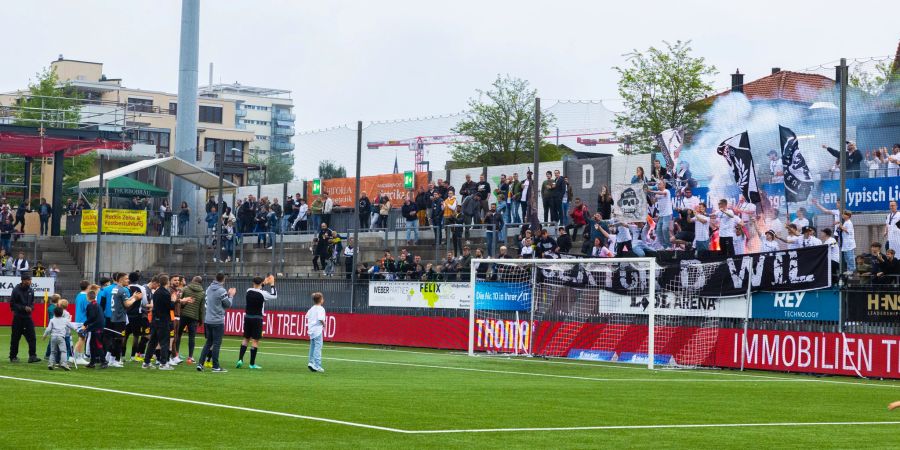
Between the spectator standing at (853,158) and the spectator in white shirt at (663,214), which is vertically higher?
the spectator standing at (853,158)

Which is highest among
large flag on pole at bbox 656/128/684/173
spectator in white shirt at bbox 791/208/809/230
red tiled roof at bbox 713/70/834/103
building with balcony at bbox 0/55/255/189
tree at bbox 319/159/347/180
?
building with balcony at bbox 0/55/255/189

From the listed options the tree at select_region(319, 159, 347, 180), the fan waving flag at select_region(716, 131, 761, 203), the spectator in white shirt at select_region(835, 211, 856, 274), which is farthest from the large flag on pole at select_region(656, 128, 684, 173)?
the tree at select_region(319, 159, 347, 180)

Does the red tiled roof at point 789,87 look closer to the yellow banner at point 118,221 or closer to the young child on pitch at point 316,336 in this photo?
the young child on pitch at point 316,336

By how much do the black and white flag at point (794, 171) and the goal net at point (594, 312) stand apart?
292 centimetres

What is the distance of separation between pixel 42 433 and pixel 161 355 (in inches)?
462

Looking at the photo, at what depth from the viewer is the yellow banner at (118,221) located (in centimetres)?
5406

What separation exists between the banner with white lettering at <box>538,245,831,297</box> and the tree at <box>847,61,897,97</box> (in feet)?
17.2

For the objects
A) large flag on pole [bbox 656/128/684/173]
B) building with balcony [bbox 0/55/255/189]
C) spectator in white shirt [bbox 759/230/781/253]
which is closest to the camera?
spectator in white shirt [bbox 759/230/781/253]

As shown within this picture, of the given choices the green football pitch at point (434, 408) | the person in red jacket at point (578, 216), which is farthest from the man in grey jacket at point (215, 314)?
the person in red jacket at point (578, 216)

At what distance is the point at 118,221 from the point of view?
5425 cm

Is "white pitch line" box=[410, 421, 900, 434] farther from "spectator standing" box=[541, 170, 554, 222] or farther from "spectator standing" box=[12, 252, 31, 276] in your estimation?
"spectator standing" box=[12, 252, 31, 276]

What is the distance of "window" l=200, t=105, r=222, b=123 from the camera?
128750mm

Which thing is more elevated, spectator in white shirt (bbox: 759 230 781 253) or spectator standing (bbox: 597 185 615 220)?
spectator standing (bbox: 597 185 615 220)

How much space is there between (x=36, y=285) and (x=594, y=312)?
26.7 metres
